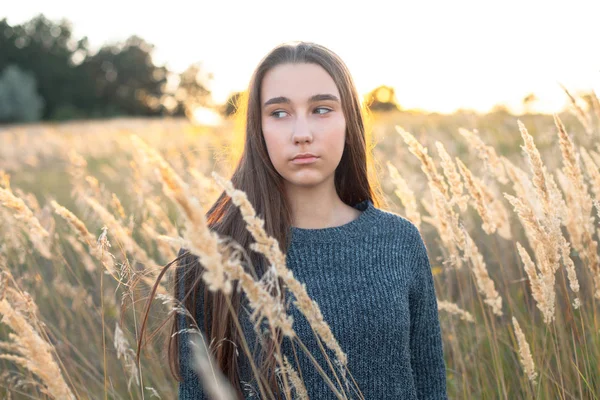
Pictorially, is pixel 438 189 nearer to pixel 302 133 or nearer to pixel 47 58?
pixel 302 133

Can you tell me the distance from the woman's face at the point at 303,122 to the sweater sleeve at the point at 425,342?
1.66ft

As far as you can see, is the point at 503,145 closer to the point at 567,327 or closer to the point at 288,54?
the point at 567,327

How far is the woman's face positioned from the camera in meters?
1.76

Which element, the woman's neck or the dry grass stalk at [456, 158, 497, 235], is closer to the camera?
the dry grass stalk at [456, 158, 497, 235]

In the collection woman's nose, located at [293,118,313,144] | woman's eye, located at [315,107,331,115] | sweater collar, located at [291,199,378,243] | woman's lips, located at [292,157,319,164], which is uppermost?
woman's eye, located at [315,107,331,115]

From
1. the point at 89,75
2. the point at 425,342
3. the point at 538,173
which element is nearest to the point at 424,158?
the point at 538,173

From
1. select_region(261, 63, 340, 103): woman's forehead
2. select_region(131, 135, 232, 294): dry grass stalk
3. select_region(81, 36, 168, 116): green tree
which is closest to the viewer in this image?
select_region(131, 135, 232, 294): dry grass stalk

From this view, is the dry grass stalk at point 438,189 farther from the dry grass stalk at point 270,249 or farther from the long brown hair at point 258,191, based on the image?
the dry grass stalk at point 270,249

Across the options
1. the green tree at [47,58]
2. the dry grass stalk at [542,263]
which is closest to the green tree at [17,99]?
the green tree at [47,58]

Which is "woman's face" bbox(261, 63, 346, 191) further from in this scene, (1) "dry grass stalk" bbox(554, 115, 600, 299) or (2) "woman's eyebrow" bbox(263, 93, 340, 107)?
(1) "dry grass stalk" bbox(554, 115, 600, 299)

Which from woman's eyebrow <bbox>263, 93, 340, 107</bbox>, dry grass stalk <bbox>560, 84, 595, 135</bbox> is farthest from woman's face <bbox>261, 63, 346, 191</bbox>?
dry grass stalk <bbox>560, 84, 595, 135</bbox>

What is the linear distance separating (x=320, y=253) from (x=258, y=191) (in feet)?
0.98

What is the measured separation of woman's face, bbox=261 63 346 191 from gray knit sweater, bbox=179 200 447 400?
0.23 metres

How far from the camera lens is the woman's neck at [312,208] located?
1942 mm
